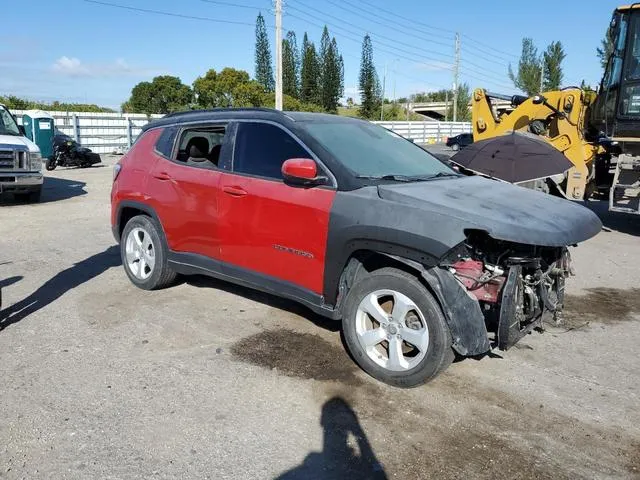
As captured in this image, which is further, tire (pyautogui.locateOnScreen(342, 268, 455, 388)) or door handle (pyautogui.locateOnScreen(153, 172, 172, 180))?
door handle (pyautogui.locateOnScreen(153, 172, 172, 180))

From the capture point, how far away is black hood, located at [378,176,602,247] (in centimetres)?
342

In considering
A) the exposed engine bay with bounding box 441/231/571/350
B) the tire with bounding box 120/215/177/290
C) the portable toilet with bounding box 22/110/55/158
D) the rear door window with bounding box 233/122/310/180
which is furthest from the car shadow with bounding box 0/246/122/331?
the portable toilet with bounding box 22/110/55/158

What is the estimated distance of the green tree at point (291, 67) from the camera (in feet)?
216

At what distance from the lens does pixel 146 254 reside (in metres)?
5.77

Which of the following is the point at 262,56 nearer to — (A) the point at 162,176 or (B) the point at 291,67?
(B) the point at 291,67

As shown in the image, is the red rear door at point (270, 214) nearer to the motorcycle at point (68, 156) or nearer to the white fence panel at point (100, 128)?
the motorcycle at point (68, 156)

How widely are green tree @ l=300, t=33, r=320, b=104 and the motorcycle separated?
165 ft

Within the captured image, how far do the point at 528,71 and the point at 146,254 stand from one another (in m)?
58.9

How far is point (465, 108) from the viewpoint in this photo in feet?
231

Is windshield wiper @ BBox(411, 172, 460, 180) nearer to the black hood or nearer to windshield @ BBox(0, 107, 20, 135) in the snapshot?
the black hood

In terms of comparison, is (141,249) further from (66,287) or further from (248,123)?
(248,123)

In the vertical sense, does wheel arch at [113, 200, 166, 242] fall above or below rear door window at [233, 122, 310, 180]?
below

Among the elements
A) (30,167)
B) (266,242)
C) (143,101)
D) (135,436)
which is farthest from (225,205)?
(143,101)

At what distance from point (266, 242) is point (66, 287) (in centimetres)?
282
